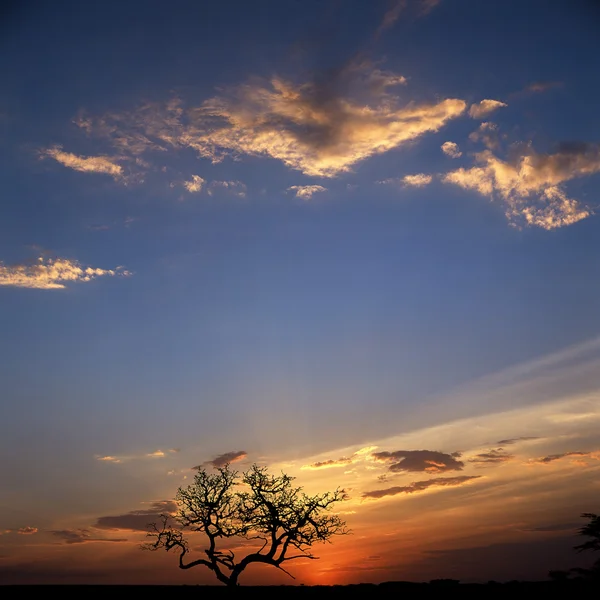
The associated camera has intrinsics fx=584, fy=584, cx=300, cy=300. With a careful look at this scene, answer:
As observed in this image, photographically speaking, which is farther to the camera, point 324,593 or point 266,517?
point 266,517

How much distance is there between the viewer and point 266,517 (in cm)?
4562

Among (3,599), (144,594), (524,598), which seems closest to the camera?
(524,598)

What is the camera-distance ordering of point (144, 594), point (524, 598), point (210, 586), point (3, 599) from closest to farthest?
point (524, 598), point (3, 599), point (144, 594), point (210, 586)

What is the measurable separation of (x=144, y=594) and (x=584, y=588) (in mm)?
28600

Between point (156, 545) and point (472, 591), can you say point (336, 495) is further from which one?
point (156, 545)

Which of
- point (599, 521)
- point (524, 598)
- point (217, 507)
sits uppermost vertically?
point (217, 507)

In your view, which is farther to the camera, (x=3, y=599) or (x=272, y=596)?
(x=272, y=596)

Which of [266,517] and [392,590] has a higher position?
[266,517]

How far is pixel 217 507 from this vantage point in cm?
→ 4612

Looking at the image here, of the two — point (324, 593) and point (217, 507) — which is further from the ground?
point (217, 507)

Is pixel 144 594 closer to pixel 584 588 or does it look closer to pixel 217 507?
pixel 217 507

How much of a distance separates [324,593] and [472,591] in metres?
10.2

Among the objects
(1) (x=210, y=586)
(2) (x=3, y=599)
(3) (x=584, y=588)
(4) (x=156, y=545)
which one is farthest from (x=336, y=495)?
(2) (x=3, y=599)

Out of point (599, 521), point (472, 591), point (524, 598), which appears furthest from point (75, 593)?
point (599, 521)
